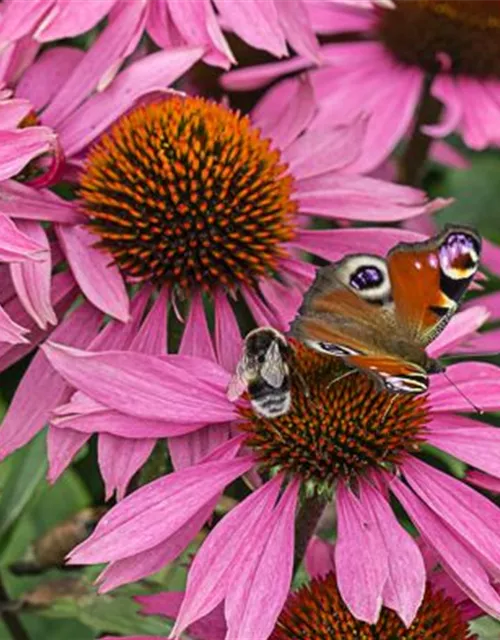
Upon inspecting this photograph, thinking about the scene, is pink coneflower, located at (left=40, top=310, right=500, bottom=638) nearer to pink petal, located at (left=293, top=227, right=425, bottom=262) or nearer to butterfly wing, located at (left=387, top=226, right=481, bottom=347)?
butterfly wing, located at (left=387, top=226, right=481, bottom=347)

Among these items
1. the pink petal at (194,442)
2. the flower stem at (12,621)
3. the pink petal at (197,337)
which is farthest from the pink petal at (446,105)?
the flower stem at (12,621)

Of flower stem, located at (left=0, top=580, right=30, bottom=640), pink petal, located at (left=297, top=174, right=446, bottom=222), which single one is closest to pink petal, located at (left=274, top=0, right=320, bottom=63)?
pink petal, located at (left=297, top=174, right=446, bottom=222)

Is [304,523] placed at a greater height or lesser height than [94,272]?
lesser

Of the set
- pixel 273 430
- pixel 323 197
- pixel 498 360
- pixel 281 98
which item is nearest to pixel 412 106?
pixel 281 98

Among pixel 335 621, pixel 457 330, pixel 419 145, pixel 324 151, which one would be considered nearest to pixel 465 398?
pixel 457 330

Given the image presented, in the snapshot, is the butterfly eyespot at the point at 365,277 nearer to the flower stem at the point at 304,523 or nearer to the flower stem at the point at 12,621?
the flower stem at the point at 304,523

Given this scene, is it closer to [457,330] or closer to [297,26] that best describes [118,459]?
[457,330]

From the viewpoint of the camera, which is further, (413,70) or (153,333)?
(413,70)
